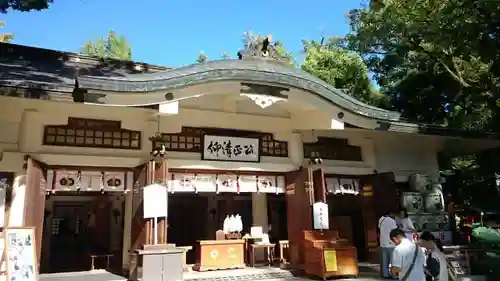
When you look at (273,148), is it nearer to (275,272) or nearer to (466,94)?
(275,272)

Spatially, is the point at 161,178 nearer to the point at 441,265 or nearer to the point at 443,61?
the point at 441,265

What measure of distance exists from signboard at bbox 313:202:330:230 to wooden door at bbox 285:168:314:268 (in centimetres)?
13

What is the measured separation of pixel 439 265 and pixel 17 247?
6.51 m

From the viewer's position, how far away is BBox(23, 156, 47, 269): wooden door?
779 centimetres

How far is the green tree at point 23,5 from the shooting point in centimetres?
750

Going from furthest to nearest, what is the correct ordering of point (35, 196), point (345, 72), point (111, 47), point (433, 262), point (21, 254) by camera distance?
point (111, 47) → point (345, 72) → point (35, 196) → point (21, 254) → point (433, 262)

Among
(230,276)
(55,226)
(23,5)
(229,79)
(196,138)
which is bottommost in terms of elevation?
(230,276)

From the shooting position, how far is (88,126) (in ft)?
29.2

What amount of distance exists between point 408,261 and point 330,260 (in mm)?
4402

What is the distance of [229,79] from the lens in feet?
28.3

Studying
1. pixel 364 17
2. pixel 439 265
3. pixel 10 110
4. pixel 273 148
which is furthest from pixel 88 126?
pixel 364 17

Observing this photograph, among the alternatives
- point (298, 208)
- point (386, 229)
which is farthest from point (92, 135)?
point (386, 229)

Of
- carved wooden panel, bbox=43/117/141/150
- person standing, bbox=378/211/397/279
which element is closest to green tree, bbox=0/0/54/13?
carved wooden panel, bbox=43/117/141/150

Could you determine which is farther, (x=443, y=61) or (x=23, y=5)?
(x=443, y=61)
